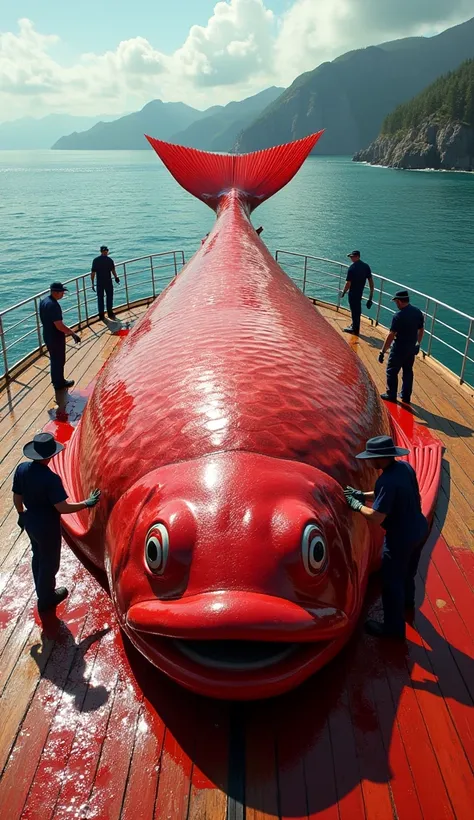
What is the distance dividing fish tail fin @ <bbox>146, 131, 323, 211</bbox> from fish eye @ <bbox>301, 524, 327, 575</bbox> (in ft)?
35.0

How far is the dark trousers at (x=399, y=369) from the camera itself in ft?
25.4

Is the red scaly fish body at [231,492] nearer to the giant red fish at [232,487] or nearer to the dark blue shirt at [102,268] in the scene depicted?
the giant red fish at [232,487]

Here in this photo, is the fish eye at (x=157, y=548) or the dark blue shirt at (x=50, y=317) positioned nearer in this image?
the fish eye at (x=157, y=548)

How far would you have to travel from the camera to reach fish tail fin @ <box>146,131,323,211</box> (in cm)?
1242

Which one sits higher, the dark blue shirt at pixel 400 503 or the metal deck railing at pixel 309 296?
Result: the dark blue shirt at pixel 400 503

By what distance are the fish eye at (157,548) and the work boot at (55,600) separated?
5.66 ft

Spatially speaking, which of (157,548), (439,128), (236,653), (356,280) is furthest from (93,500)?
(439,128)

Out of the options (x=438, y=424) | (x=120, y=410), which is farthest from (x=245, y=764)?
(x=438, y=424)

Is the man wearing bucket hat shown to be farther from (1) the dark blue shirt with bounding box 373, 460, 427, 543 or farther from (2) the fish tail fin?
(2) the fish tail fin

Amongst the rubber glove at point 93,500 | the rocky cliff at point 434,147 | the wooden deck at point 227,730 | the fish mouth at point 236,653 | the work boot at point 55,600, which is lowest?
the wooden deck at point 227,730

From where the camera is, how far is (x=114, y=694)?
11.9ft

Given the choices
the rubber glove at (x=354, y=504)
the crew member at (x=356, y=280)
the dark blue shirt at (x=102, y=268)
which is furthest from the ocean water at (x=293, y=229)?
the rubber glove at (x=354, y=504)

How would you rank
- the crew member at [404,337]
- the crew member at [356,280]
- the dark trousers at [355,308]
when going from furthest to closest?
the dark trousers at [355,308]
the crew member at [356,280]
the crew member at [404,337]

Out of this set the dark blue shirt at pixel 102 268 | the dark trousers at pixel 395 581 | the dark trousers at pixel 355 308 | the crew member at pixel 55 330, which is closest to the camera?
the dark trousers at pixel 395 581
